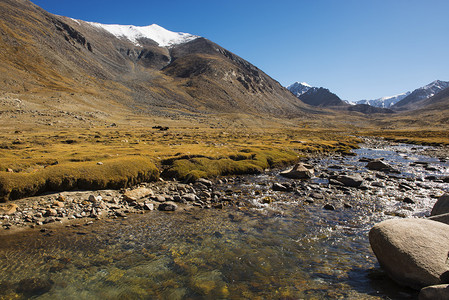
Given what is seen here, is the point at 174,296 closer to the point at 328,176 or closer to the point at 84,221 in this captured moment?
the point at 84,221

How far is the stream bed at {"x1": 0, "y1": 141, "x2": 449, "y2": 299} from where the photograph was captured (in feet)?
29.2

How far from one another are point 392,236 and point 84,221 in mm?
15852

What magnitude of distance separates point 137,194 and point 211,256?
942cm

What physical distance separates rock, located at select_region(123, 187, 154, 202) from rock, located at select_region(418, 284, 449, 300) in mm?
16275

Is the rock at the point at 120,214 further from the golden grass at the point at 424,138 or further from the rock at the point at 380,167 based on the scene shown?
the golden grass at the point at 424,138

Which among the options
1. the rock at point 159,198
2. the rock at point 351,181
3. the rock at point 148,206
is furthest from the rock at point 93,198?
the rock at point 351,181

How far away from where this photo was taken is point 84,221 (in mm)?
13875

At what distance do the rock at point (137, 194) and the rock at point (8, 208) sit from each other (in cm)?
612

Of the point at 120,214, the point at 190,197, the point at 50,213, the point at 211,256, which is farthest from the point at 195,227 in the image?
the point at 50,213

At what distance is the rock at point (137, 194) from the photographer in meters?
17.2

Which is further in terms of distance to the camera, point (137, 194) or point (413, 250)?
point (137, 194)

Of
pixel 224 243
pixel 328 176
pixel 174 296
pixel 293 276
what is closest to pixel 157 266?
pixel 174 296

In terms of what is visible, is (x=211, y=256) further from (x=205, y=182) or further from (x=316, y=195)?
(x=316, y=195)

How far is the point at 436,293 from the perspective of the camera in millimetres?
7316
